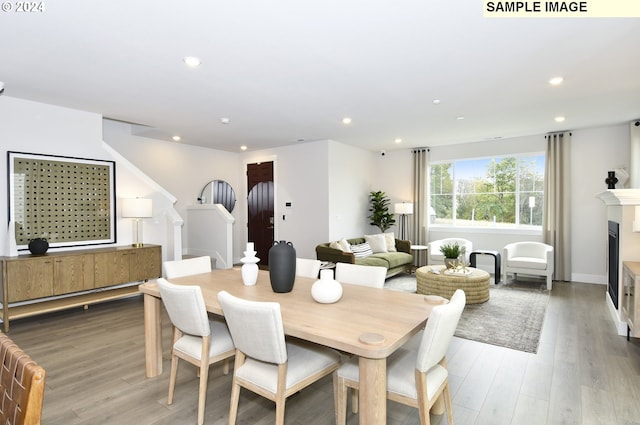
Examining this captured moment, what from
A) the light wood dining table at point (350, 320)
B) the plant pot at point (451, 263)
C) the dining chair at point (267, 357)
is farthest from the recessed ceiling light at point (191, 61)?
the plant pot at point (451, 263)

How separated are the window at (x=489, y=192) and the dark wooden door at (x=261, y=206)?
11.9ft

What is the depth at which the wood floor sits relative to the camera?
2236 millimetres

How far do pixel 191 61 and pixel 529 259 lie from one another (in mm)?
5845

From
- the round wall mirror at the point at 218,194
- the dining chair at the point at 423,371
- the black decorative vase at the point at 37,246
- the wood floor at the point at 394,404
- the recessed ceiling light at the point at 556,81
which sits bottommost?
the wood floor at the point at 394,404

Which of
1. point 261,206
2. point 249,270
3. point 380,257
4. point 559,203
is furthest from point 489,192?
point 249,270

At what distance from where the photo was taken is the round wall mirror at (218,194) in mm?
7621

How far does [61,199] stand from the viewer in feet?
14.7

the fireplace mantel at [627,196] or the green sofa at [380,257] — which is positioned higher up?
the fireplace mantel at [627,196]

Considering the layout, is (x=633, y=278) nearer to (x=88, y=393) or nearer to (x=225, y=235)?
(x=88, y=393)

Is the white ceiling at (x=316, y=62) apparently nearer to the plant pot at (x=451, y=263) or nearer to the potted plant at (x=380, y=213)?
the plant pot at (x=451, y=263)

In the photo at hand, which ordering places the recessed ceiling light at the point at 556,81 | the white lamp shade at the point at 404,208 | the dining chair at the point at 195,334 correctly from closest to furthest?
1. the dining chair at the point at 195,334
2. the recessed ceiling light at the point at 556,81
3. the white lamp shade at the point at 404,208

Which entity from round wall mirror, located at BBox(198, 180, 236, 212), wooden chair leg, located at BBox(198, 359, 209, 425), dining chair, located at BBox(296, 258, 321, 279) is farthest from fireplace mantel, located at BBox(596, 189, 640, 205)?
round wall mirror, located at BBox(198, 180, 236, 212)

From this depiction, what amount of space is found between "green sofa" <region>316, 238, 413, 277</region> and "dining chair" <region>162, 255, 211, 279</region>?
8.86 feet

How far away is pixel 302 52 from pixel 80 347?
3.44 metres
